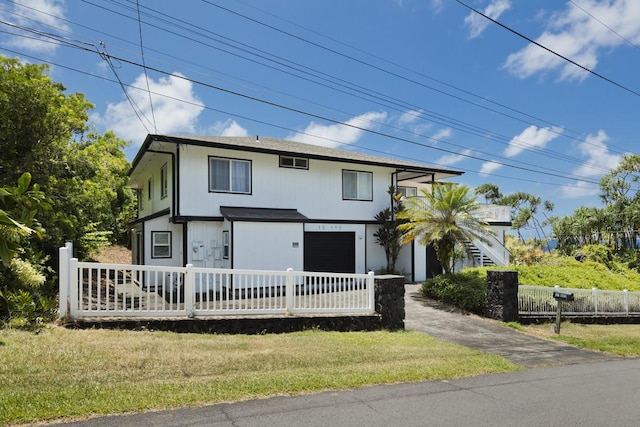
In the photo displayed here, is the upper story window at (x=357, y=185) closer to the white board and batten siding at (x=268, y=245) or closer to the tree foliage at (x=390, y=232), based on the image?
the tree foliage at (x=390, y=232)

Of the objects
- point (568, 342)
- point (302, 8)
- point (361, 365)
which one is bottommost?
point (568, 342)

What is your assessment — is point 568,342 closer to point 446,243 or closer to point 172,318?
point 446,243

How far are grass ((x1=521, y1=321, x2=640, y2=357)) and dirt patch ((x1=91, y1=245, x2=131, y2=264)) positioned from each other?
74.1 ft

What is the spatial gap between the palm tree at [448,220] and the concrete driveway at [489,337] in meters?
2.46

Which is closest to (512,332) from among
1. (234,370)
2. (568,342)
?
(568,342)

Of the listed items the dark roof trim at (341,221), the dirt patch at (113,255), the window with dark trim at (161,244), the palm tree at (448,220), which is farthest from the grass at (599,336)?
the dirt patch at (113,255)

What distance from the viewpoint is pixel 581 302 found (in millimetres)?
14625

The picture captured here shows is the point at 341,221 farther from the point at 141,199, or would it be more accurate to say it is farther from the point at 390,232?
the point at 141,199

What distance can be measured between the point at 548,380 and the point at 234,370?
5028 millimetres

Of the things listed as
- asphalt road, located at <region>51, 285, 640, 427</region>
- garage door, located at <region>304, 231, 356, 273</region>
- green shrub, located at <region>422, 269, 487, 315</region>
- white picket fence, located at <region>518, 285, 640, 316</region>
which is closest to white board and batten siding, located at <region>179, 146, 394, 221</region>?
garage door, located at <region>304, 231, 356, 273</region>

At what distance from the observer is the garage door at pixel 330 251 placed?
17875mm

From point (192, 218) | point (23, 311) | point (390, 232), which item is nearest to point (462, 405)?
point (23, 311)

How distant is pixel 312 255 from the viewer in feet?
58.7

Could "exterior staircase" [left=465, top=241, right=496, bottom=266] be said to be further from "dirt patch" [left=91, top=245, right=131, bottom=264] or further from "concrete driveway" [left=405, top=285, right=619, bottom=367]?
"dirt patch" [left=91, top=245, right=131, bottom=264]
